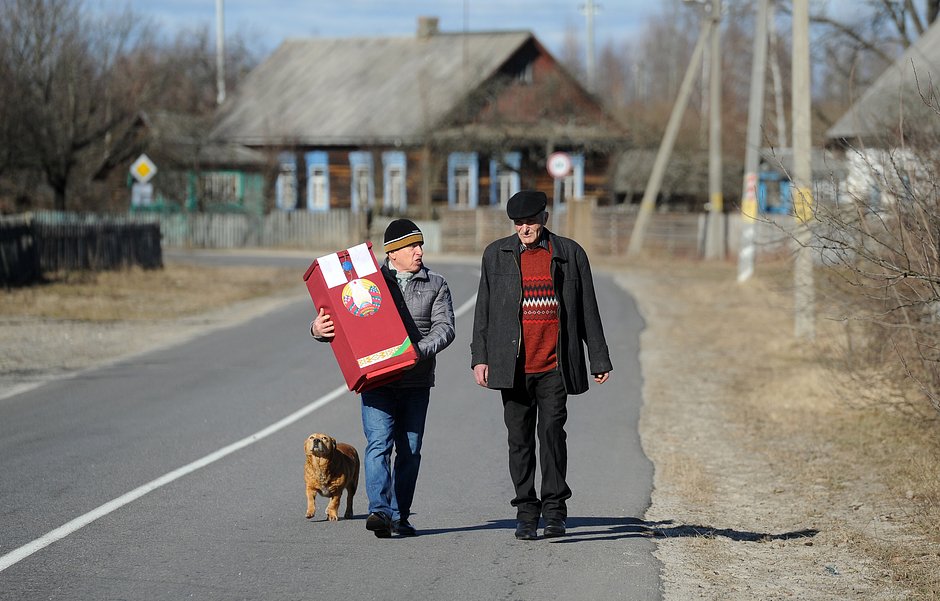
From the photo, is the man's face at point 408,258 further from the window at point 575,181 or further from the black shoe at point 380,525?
the window at point 575,181

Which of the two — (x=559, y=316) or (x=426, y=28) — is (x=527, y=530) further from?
(x=426, y=28)

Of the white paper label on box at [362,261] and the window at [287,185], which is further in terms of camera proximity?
the window at [287,185]

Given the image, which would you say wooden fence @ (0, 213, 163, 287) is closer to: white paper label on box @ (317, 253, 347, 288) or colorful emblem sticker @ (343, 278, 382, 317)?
white paper label on box @ (317, 253, 347, 288)

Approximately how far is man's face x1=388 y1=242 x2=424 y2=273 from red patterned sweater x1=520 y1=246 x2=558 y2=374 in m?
0.60

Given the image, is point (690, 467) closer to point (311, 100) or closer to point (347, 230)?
point (347, 230)

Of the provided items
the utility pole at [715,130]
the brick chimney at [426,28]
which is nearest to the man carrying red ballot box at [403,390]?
the utility pole at [715,130]

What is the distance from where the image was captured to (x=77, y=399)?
1310cm

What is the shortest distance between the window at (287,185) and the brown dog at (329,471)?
48.0 meters

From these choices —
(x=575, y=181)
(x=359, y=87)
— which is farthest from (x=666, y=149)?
(x=359, y=87)

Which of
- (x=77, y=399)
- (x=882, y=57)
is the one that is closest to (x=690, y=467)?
(x=77, y=399)

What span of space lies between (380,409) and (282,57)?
57.8m

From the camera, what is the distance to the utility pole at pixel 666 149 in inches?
A: 1377

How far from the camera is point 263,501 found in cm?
816

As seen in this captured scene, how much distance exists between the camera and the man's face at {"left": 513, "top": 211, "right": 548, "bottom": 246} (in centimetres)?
695
